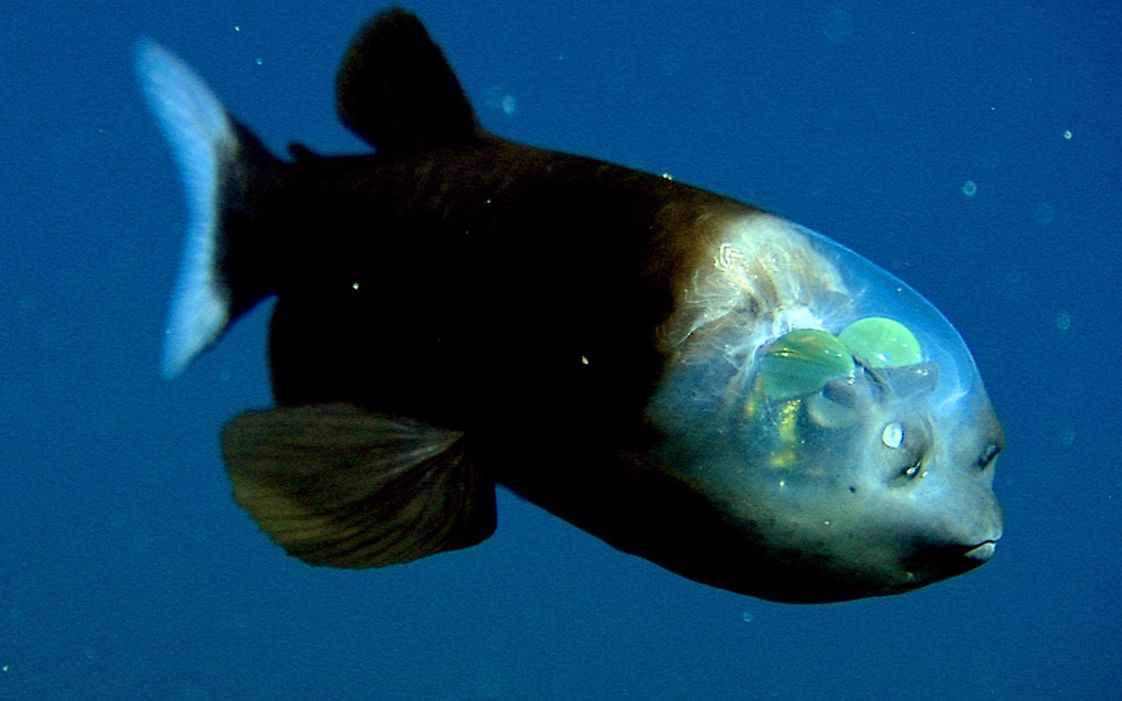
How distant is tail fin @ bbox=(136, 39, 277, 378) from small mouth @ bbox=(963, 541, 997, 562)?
147 cm

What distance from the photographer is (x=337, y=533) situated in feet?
5.26

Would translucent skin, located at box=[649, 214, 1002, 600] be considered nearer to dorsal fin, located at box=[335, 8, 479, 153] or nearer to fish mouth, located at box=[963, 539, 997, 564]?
fish mouth, located at box=[963, 539, 997, 564]

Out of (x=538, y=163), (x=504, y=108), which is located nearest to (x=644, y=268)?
(x=538, y=163)

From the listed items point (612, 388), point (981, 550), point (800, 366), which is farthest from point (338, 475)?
point (981, 550)

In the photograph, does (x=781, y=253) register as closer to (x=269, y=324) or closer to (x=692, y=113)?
(x=269, y=324)

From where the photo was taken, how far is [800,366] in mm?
1325

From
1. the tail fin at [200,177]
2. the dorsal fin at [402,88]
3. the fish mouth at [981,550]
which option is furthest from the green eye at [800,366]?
the tail fin at [200,177]

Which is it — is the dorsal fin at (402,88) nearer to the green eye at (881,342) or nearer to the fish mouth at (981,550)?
the green eye at (881,342)

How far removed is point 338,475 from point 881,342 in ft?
2.80

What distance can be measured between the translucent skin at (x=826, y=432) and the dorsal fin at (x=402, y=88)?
2.44 feet

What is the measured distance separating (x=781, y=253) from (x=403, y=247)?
0.65 metres

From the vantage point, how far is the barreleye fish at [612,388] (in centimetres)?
134

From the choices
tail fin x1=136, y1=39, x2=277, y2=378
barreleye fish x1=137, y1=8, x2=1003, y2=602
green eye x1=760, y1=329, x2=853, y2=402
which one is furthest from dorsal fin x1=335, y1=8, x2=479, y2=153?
green eye x1=760, y1=329, x2=853, y2=402

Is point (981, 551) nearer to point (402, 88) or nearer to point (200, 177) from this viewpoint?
point (402, 88)
